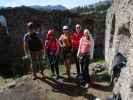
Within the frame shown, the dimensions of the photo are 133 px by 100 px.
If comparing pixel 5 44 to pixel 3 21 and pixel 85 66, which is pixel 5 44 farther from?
pixel 85 66

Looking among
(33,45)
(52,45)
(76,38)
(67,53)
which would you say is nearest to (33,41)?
(33,45)

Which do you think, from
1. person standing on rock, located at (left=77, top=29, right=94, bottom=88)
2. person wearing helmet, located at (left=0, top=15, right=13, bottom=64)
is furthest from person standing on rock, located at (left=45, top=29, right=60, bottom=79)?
person wearing helmet, located at (left=0, top=15, right=13, bottom=64)

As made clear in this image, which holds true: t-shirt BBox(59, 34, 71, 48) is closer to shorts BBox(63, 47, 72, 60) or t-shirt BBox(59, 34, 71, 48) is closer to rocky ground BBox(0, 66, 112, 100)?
shorts BBox(63, 47, 72, 60)

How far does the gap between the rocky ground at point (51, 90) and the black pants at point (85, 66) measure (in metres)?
0.28

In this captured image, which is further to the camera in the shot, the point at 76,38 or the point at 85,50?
the point at 76,38

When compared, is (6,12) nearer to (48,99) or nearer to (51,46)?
(51,46)

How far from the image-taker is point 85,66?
11.2 metres

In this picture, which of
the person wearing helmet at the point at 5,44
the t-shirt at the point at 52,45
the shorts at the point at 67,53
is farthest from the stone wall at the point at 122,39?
the person wearing helmet at the point at 5,44

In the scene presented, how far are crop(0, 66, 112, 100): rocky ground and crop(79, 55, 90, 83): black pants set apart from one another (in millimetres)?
278

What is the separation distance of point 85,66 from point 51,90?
1.23 m

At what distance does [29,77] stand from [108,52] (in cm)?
273

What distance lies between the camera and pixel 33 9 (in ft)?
56.2

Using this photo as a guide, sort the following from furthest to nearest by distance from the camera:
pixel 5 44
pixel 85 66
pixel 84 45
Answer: pixel 5 44 < pixel 85 66 < pixel 84 45

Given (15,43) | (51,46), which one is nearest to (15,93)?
(51,46)
